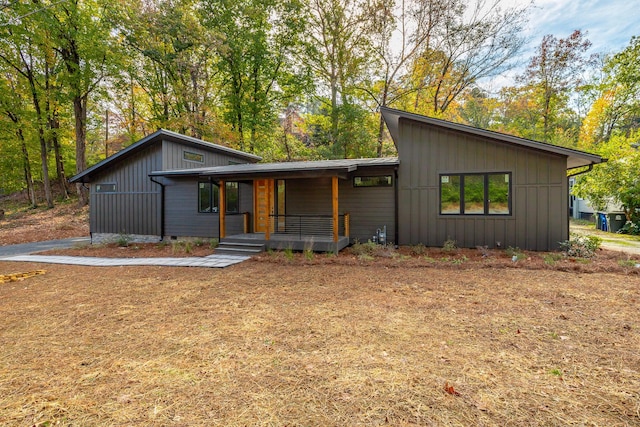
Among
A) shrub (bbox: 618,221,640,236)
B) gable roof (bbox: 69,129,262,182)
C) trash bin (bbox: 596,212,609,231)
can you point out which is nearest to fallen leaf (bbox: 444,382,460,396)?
gable roof (bbox: 69,129,262,182)

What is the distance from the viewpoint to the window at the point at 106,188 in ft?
39.4

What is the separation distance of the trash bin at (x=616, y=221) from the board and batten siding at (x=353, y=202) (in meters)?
10.7

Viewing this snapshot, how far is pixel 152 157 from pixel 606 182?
60.4ft

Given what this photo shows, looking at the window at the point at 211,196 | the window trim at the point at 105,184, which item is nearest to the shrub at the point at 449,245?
the window at the point at 211,196

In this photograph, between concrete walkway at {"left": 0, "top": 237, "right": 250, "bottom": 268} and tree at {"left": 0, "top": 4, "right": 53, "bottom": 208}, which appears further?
tree at {"left": 0, "top": 4, "right": 53, "bottom": 208}

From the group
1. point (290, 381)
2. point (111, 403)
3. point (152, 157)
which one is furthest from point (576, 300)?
point (152, 157)

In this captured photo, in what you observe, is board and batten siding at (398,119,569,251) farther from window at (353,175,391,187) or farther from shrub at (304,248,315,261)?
shrub at (304,248,315,261)

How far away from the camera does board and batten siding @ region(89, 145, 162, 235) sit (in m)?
11.4

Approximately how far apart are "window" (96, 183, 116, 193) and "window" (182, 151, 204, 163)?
306 centimetres

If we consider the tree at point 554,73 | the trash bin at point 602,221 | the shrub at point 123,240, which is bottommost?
the shrub at point 123,240

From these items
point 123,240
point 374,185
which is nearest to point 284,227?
point 374,185

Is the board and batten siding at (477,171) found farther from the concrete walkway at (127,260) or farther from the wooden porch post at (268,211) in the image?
the concrete walkway at (127,260)

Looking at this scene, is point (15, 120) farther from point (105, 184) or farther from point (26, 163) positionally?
point (105, 184)

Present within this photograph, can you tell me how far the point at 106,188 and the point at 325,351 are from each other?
42.1 ft
